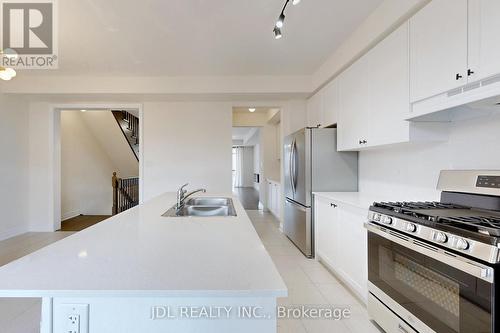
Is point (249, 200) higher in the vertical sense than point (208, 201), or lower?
lower

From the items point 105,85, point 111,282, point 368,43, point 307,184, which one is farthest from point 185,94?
point 111,282

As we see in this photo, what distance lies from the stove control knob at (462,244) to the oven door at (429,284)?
0.17ft

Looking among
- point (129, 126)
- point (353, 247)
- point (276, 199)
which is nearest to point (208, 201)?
point (353, 247)

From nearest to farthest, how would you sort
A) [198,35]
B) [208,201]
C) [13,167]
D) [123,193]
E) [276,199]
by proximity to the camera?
[208,201]
[198,35]
[13,167]
[276,199]
[123,193]

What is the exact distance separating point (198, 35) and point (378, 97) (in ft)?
Answer: 6.54

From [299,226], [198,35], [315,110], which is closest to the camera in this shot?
[198,35]

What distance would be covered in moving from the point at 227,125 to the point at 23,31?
114 inches

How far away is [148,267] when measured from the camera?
2.93ft

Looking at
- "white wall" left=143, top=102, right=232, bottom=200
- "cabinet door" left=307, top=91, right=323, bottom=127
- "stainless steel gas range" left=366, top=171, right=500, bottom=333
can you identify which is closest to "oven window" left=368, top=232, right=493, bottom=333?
"stainless steel gas range" left=366, top=171, right=500, bottom=333

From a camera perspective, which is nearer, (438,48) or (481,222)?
A: (481,222)

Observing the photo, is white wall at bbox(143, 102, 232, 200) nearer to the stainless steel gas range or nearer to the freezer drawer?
the freezer drawer

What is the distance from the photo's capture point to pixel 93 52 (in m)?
3.26

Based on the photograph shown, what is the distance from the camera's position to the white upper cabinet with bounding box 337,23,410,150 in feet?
6.81

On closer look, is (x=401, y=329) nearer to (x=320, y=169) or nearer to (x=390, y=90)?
(x=390, y=90)
